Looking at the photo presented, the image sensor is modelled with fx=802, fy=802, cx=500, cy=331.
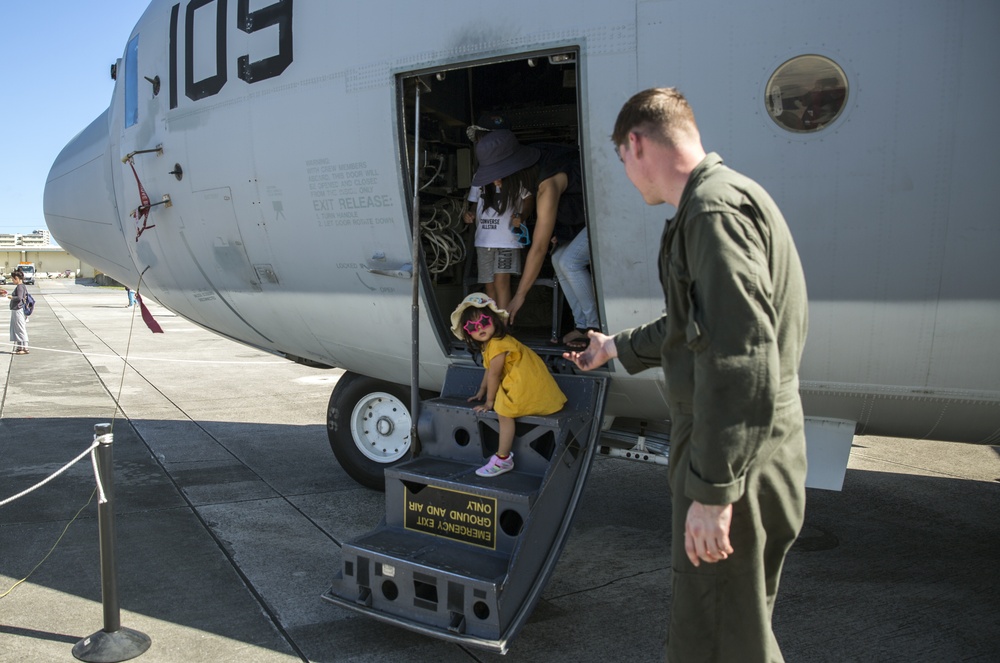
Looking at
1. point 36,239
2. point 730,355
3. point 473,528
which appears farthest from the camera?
point 36,239

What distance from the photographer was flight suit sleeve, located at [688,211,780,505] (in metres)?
1.85

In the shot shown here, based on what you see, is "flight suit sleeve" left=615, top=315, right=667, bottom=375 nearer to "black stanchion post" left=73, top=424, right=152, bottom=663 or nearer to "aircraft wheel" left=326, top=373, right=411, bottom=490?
"black stanchion post" left=73, top=424, right=152, bottom=663

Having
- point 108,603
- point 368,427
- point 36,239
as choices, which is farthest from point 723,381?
point 36,239

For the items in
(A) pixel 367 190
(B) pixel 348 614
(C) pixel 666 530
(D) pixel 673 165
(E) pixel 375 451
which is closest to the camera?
(D) pixel 673 165

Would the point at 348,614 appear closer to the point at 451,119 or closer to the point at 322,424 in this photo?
the point at 451,119

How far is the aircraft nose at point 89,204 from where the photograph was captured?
665 centimetres

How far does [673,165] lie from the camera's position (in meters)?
2.16

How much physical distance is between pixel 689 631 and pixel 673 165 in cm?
126

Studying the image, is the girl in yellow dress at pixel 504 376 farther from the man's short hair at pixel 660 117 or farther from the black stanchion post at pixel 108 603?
the man's short hair at pixel 660 117

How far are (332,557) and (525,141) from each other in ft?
10.8

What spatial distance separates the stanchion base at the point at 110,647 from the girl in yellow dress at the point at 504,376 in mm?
1725

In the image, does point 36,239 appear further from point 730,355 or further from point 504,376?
point 730,355

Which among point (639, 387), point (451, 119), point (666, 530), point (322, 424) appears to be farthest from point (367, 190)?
point (322, 424)

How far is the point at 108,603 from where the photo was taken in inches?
139
